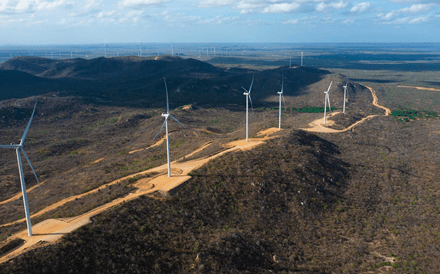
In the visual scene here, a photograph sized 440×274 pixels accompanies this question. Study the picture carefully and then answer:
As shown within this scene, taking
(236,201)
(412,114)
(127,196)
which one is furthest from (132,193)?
(412,114)

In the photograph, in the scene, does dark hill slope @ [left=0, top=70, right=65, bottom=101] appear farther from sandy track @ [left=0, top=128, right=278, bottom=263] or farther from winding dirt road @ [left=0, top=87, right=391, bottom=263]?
sandy track @ [left=0, top=128, right=278, bottom=263]

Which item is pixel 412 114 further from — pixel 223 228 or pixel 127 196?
pixel 127 196

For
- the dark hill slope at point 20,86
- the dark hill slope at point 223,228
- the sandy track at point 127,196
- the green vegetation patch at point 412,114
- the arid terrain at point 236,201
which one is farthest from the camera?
the dark hill slope at point 20,86

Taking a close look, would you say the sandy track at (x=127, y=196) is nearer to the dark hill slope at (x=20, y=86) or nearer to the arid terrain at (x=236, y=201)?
the arid terrain at (x=236, y=201)

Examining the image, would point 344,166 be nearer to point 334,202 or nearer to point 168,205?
point 334,202

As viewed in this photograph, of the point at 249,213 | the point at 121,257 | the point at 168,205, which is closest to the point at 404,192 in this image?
the point at 249,213

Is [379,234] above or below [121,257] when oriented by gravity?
below

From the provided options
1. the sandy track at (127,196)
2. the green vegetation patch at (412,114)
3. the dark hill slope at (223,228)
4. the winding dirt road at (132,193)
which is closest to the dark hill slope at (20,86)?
the winding dirt road at (132,193)
